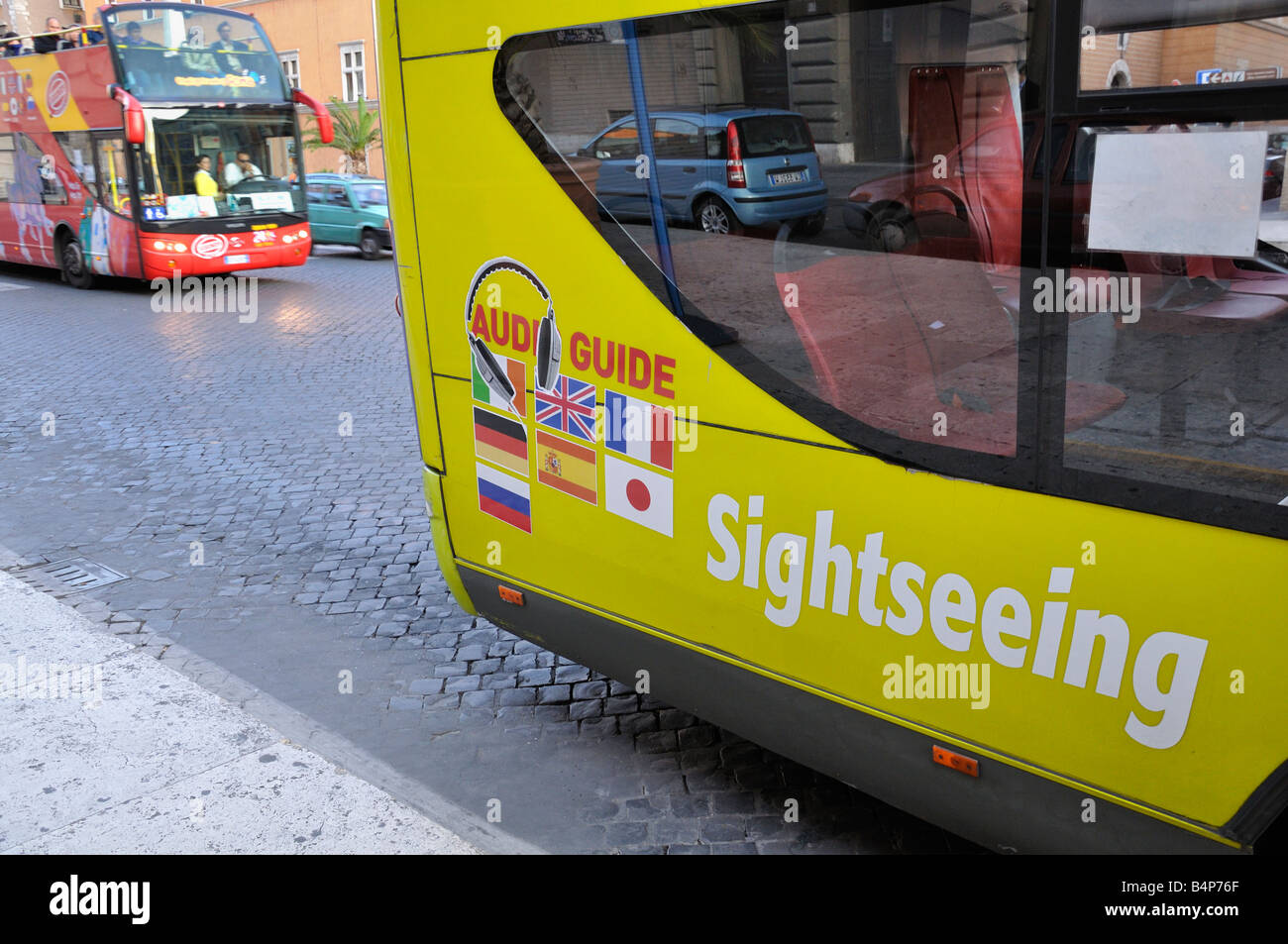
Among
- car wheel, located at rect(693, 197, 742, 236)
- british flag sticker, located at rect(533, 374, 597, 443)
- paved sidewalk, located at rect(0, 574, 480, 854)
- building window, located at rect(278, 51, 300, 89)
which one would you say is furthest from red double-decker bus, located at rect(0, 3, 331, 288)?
building window, located at rect(278, 51, 300, 89)

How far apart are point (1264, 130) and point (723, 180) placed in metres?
1.32

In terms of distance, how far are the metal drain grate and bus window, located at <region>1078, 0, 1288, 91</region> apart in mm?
5268

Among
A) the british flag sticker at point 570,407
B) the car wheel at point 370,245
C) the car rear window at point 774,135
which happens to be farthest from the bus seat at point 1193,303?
the car wheel at point 370,245

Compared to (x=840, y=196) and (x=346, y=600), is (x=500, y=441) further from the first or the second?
(x=346, y=600)

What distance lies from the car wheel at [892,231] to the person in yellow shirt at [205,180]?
16213 mm

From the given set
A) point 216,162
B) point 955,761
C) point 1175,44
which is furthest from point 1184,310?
point 216,162

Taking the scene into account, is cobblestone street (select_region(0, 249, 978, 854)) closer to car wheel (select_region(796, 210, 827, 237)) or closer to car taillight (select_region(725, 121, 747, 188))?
car wheel (select_region(796, 210, 827, 237))

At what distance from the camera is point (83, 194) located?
17922 millimetres

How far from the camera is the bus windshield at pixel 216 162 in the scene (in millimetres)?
16516

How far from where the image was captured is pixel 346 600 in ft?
18.5

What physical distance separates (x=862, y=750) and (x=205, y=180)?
16.4 metres

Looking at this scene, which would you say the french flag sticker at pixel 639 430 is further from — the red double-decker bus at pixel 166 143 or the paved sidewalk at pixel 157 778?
the red double-decker bus at pixel 166 143

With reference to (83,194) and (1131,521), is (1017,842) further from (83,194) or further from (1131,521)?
(83,194)

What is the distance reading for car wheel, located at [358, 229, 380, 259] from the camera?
2227 cm
